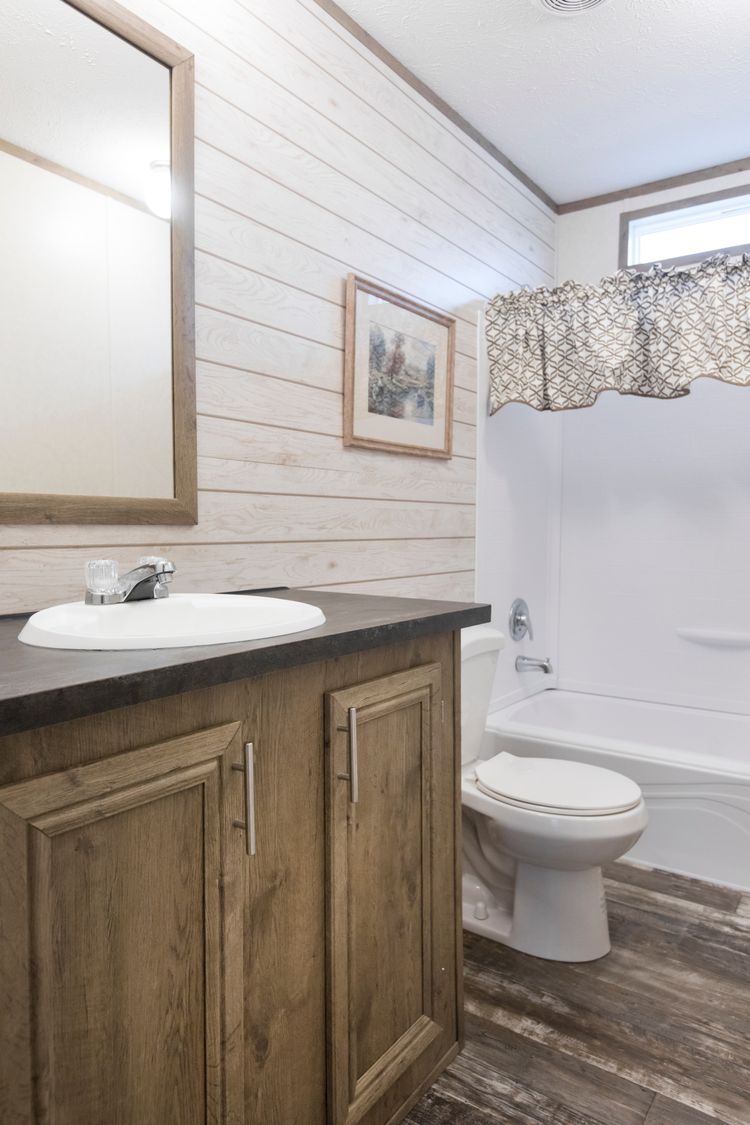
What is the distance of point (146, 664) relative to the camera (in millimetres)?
924

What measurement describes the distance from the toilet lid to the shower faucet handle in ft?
2.87

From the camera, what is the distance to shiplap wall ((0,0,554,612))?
1716 millimetres

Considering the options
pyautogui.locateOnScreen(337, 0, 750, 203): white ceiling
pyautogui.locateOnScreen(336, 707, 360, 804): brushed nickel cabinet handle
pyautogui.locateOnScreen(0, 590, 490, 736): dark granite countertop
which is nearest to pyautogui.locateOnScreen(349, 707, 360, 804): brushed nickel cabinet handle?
pyautogui.locateOnScreen(336, 707, 360, 804): brushed nickel cabinet handle

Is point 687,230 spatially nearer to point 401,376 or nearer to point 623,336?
point 623,336

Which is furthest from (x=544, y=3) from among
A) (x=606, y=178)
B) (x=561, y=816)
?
(x=561, y=816)

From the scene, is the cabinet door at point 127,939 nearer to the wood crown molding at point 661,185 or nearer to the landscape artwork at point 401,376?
the landscape artwork at point 401,376

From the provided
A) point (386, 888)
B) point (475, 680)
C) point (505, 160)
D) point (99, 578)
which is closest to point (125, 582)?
point (99, 578)

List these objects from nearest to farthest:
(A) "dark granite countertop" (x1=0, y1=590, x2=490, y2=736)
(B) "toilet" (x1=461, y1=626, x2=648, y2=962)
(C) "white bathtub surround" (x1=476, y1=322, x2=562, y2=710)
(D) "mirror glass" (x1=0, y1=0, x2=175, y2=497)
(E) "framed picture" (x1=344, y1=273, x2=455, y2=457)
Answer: (A) "dark granite countertop" (x1=0, y1=590, x2=490, y2=736) < (D) "mirror glass" (x1=0, y1=0, x2=175, y2=497) < (B) "toilet" (x1=461, y1=626, x2=648, y2=962) < (E) "framed picture" (x1=344, y1=273, x2=455, y2=457) < (C) "white bathtub surround" (x1=476, y1=322, x2=562, y2=710)

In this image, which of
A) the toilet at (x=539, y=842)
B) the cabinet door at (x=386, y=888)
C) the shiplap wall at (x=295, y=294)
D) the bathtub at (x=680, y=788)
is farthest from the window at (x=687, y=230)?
the cabinet door at (x=386, y=888)

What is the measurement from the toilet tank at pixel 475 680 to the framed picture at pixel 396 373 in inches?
A: 24.3

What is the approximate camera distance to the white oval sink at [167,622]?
1.05 meters

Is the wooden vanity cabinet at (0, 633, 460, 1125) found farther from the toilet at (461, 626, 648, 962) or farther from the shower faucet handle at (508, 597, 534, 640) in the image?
the shower faucet handle at (508, 597, 534, 640)

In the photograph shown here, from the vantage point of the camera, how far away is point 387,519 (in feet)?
7.65

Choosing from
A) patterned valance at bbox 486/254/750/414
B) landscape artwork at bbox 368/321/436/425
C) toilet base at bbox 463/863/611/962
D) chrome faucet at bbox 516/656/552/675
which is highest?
patterned valance at bbox 486/254/750/414
